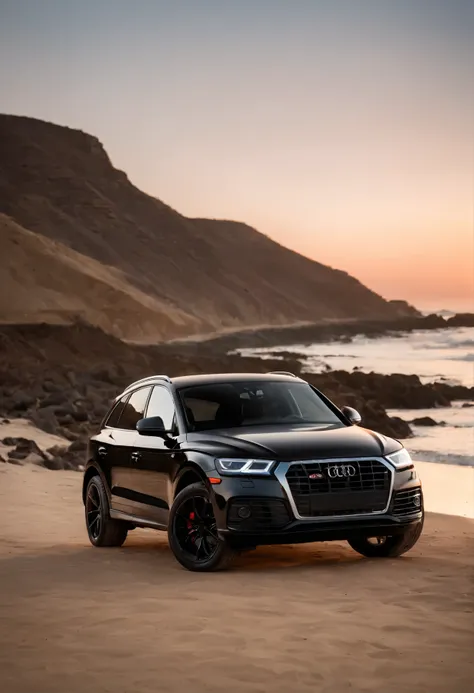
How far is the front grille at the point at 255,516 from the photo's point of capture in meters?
10.1

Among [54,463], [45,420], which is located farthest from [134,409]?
[45,420]

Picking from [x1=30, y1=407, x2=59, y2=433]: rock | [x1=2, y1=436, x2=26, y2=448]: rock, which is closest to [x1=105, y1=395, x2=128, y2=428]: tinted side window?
[x1=2, y1=436, x2=26, y2=448]: rock

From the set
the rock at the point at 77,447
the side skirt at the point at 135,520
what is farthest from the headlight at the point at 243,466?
the rock at the point at 77,447

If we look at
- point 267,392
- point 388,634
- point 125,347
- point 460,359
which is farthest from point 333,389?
point 460,359

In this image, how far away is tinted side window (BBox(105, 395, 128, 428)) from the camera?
12688 millimetres

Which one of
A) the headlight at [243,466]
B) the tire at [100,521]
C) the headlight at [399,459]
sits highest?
the headlight at [399,459]

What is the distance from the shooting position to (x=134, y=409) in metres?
12.3

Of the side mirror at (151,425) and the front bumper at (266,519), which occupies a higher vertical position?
the side mirror at (151,425)

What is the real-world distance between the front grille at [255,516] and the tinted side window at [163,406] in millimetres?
1333

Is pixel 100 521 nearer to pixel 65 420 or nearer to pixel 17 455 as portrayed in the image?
pixel 17 455

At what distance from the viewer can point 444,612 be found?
8727 mm

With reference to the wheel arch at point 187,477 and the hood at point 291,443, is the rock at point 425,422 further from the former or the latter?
the wheel arch at point 187,477

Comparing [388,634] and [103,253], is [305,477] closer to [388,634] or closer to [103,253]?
[388,634]

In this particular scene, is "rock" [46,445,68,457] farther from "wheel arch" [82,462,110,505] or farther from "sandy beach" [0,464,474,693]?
"sandy beach" [0,464,474,693]
